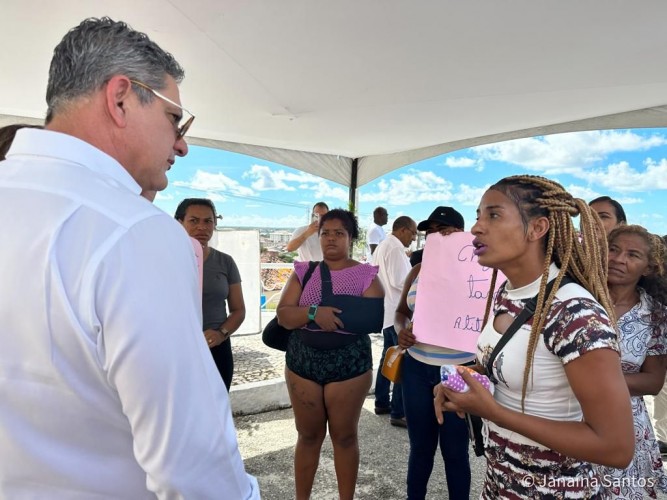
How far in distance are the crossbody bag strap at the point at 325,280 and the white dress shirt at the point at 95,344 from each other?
Result: 5.74 feet

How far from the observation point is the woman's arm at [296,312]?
7.70 ft

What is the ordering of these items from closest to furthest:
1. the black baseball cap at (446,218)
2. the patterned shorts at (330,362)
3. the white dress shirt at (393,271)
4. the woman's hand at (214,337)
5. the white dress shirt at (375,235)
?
the patterned shorts at (330,362), the black baseball cap at (446,218), the woman's hand at (214,337), the white dress shirt at (393,271), the white dress shirt at (375,235)

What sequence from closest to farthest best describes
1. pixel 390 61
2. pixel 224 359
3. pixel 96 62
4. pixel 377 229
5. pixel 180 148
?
pixel 96 62 → pixel 180 148 → pixel 224 359 → pixel 390 61 → pixel 377 229

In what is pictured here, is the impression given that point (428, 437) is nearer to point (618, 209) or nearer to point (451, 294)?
point (451, 294)

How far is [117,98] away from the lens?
2.61 ft

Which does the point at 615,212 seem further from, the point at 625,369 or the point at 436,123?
the point at 436,123

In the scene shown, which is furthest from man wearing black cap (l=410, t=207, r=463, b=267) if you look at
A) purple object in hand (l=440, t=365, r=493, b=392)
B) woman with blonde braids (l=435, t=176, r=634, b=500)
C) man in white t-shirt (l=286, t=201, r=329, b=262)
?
man in white t-shirt (l=286, t=201, r=329, b=262)

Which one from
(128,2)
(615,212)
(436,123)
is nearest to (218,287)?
(128,2)

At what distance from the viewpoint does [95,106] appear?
79 cm

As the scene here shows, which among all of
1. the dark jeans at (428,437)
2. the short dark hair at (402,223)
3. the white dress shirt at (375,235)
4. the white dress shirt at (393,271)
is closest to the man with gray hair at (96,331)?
the dark jeans at (428,437)

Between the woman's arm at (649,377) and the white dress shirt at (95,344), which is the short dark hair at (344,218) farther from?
the white dress shirt at (95,344)

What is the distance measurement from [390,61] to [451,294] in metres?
2.01

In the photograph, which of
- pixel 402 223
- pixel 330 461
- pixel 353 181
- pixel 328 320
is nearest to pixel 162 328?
pixel 328 320

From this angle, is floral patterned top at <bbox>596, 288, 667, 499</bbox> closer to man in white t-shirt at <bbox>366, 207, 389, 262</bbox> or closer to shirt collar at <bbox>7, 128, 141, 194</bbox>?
shirt collar at <bbox>7, 128, 141, 194</bbox>
